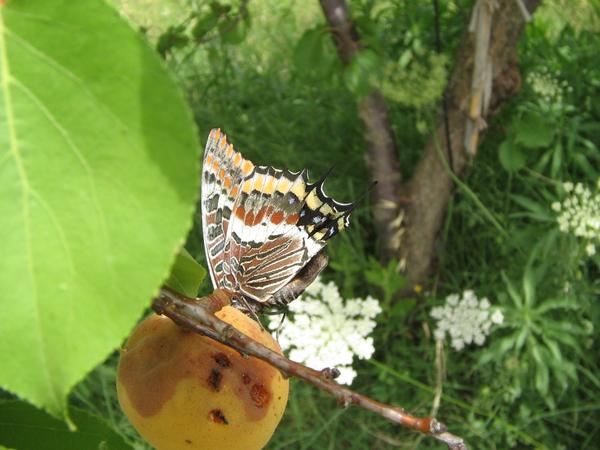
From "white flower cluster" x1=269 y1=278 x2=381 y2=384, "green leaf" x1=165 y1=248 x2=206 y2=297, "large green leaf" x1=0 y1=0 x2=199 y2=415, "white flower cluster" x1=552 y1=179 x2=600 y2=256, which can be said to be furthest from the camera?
"white flower cluster" x1=552 y1=179 x2=600 y2=256

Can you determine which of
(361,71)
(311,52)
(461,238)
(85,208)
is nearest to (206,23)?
(311,52)

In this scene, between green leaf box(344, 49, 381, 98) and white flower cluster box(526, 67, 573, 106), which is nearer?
green leaf box(344, 49, 381, 98)

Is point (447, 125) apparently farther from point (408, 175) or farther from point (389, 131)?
point (408, 175)

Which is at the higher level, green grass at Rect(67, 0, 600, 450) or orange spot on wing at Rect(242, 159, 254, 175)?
orange spot on wing at Rect(242, 159, 254, 175)

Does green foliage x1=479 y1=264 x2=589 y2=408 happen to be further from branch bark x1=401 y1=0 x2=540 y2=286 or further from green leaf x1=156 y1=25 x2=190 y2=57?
green leaf x1=156 y1=25 x2=190 y2=57

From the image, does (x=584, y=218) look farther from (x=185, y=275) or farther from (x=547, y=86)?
(x=185, y=275)

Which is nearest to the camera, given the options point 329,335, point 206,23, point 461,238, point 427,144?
point 329,335

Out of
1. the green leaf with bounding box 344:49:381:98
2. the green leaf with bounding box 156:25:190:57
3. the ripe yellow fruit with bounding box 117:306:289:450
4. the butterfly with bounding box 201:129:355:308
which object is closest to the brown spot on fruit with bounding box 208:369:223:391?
the ripe yellow fruit with bounding box 117:306:289:450
